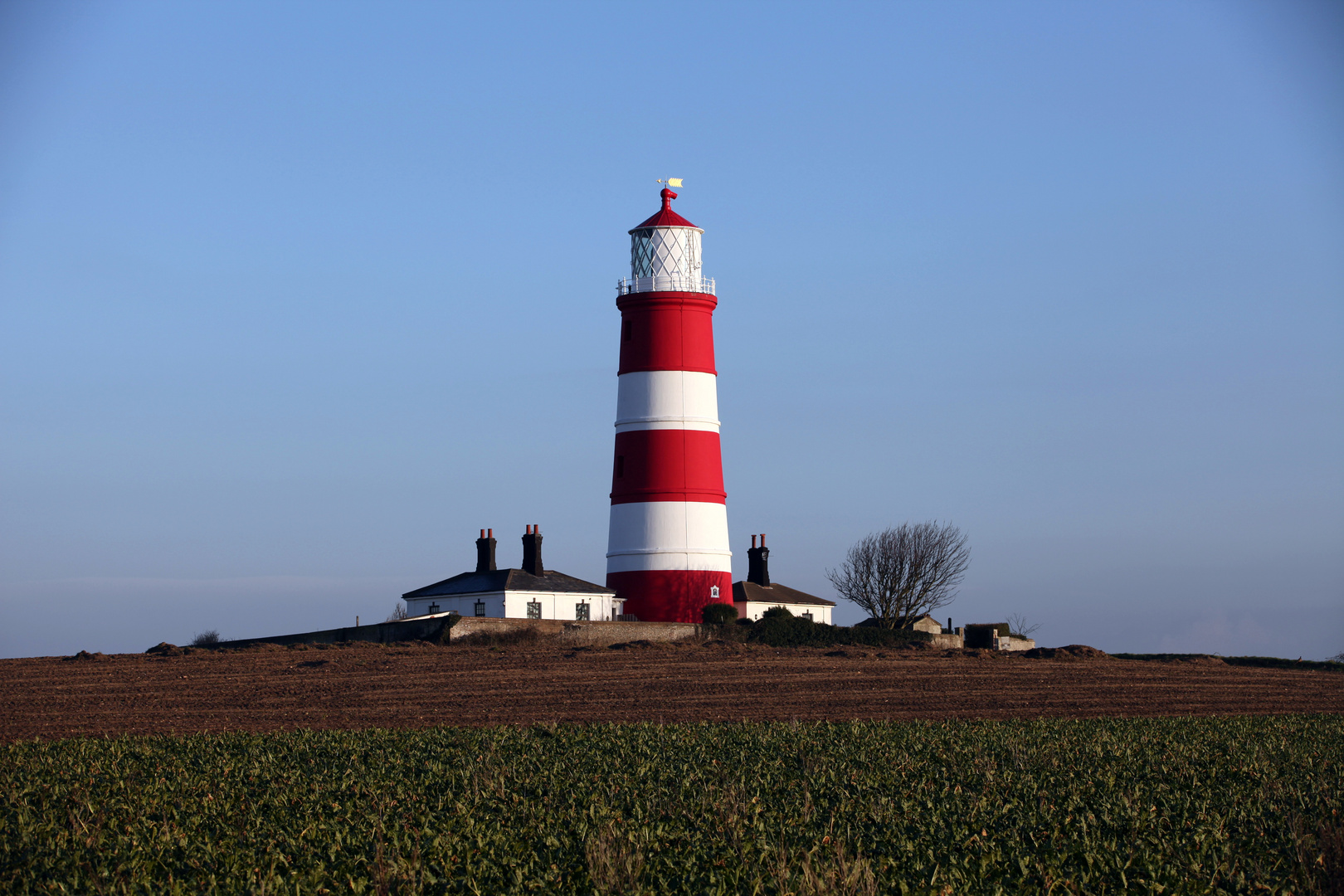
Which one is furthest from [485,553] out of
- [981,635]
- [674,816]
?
[674,816]

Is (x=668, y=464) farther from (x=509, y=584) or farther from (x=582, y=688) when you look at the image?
(x=582, y=688)

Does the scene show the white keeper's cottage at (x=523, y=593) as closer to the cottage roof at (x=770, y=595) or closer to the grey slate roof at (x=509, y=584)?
the grey slate roof at (x=509, y=584)

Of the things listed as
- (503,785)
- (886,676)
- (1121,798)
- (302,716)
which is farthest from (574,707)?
(1121,798)

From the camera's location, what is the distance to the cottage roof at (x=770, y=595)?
49819 mm

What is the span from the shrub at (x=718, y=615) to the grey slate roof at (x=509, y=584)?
16.5 feet

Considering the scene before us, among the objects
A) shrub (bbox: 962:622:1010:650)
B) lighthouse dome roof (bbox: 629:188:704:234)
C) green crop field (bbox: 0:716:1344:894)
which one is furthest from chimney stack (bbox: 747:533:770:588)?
green crop field (bbox: 0:716:1344:894)

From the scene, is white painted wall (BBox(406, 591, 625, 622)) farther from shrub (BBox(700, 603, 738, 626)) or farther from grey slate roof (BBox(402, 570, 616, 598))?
shrub (BBox(700, 603, 738, 626))

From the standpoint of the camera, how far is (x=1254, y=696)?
31656mm

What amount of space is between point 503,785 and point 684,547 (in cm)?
2580

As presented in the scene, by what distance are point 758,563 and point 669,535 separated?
16.6 metres

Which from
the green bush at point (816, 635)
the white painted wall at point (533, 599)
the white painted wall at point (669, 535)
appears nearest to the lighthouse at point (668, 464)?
the white painted wall at point (669, 535)

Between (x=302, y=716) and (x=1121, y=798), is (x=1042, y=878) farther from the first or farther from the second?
(x=302, y=716)

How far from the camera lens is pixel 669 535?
126 feet

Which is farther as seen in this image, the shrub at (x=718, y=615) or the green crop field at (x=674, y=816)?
the shrub at (x=718, y=615)
